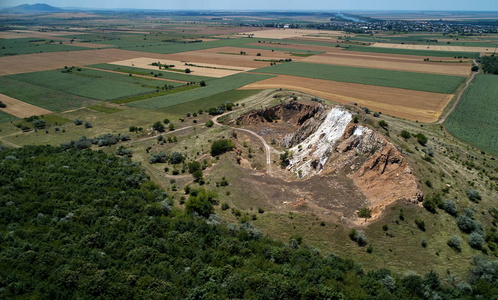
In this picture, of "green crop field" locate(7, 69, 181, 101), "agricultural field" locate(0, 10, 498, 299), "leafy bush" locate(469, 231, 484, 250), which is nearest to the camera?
"agricultural field" locate(0, 10, 498, 299)

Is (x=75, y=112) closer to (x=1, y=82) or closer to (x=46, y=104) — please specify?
(x=46, y=104)

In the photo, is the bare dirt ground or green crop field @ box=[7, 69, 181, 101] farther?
the bare dirt ground

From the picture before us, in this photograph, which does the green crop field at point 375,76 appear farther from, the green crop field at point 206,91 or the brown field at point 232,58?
the green crop field at point 206,91

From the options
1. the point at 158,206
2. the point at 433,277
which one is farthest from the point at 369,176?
the point at 158,206

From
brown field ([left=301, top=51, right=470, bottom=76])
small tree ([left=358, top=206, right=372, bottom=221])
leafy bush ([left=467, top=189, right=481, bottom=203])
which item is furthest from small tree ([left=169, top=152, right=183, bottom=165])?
brown field ([left=301, top=51, right=470, bottom=76])

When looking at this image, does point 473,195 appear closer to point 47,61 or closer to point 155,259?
point 155,259

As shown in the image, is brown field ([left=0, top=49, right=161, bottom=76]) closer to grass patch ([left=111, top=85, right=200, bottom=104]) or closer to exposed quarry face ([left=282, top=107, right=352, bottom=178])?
grass patch ([left=111, top=85, right=200, bottom=104])
